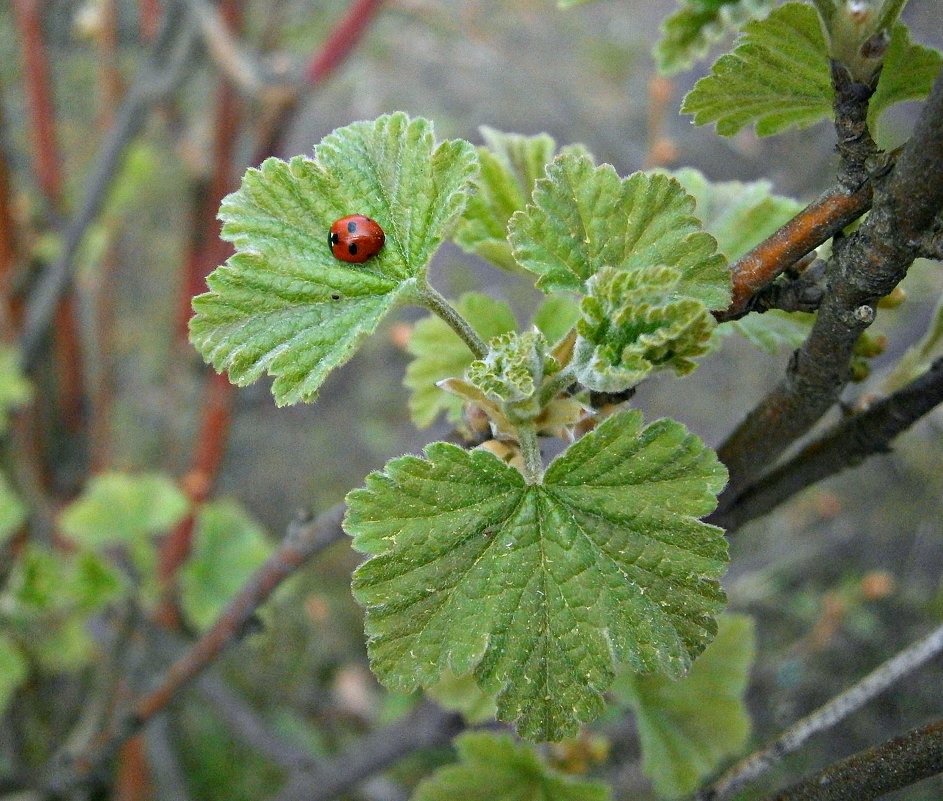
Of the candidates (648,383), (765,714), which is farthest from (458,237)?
(765,714)

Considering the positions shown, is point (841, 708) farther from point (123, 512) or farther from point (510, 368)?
point (123, 512)

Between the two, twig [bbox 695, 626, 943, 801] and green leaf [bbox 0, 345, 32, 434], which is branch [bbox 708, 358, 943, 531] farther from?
green leaf [bbox 0, 345, 32, 434]

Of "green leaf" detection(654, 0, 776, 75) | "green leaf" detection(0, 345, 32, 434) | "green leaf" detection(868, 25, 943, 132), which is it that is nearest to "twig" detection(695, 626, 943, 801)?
"green leaf" detection(868, 25, 943, 132)

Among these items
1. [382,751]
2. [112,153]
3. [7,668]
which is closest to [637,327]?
[382,751]

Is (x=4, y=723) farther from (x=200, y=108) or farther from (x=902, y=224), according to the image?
(x=200, y=108)

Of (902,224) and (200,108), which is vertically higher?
(902,224)

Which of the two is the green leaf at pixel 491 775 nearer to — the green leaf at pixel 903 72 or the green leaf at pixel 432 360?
the green leaf at pixel 432 360
